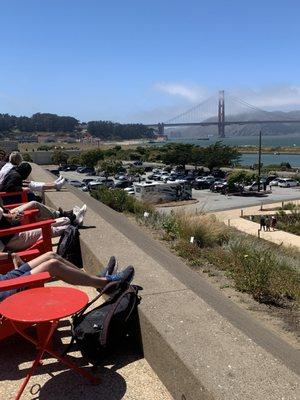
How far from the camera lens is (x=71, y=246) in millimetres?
5328

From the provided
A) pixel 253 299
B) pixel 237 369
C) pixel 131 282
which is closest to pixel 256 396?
pixel 237 369

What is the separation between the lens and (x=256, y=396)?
2215mm

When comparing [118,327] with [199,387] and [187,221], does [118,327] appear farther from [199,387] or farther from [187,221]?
[187,221]

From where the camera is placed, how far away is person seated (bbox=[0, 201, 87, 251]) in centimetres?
451

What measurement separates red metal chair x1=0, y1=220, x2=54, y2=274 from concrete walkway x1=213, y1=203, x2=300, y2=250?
54.4ft

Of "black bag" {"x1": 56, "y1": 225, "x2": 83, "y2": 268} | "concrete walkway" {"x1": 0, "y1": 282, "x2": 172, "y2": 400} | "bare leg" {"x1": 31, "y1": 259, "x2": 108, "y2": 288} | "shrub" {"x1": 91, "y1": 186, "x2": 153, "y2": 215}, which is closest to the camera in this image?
"concrete walkway" {"x1": 0, "y1": 282, "x2": 172, "y2": 400}

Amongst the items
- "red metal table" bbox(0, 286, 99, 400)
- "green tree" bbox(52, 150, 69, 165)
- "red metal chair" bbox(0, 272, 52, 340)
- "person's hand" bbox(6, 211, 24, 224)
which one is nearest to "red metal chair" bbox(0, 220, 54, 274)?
"person's hand" bbox(6, 211, 24, 224)

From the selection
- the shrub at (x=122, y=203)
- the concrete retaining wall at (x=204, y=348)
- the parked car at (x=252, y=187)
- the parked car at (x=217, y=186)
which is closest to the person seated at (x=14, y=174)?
the concrete retaining wall at (x=204, y=348)

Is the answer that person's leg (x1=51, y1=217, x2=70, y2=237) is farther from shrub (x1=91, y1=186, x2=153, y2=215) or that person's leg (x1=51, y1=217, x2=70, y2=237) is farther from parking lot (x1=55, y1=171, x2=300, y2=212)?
parking lot (x1=55, y1=171, x2=300, y2=212)

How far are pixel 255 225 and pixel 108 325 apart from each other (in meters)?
29.5

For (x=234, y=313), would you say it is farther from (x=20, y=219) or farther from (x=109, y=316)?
(x=20, y=219)

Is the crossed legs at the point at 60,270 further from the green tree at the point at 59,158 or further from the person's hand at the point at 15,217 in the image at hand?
the green tree at the point at 59,158

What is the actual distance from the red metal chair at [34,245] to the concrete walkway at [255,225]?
1658 centimetres

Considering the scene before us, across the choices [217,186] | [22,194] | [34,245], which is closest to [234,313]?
[34,245]
